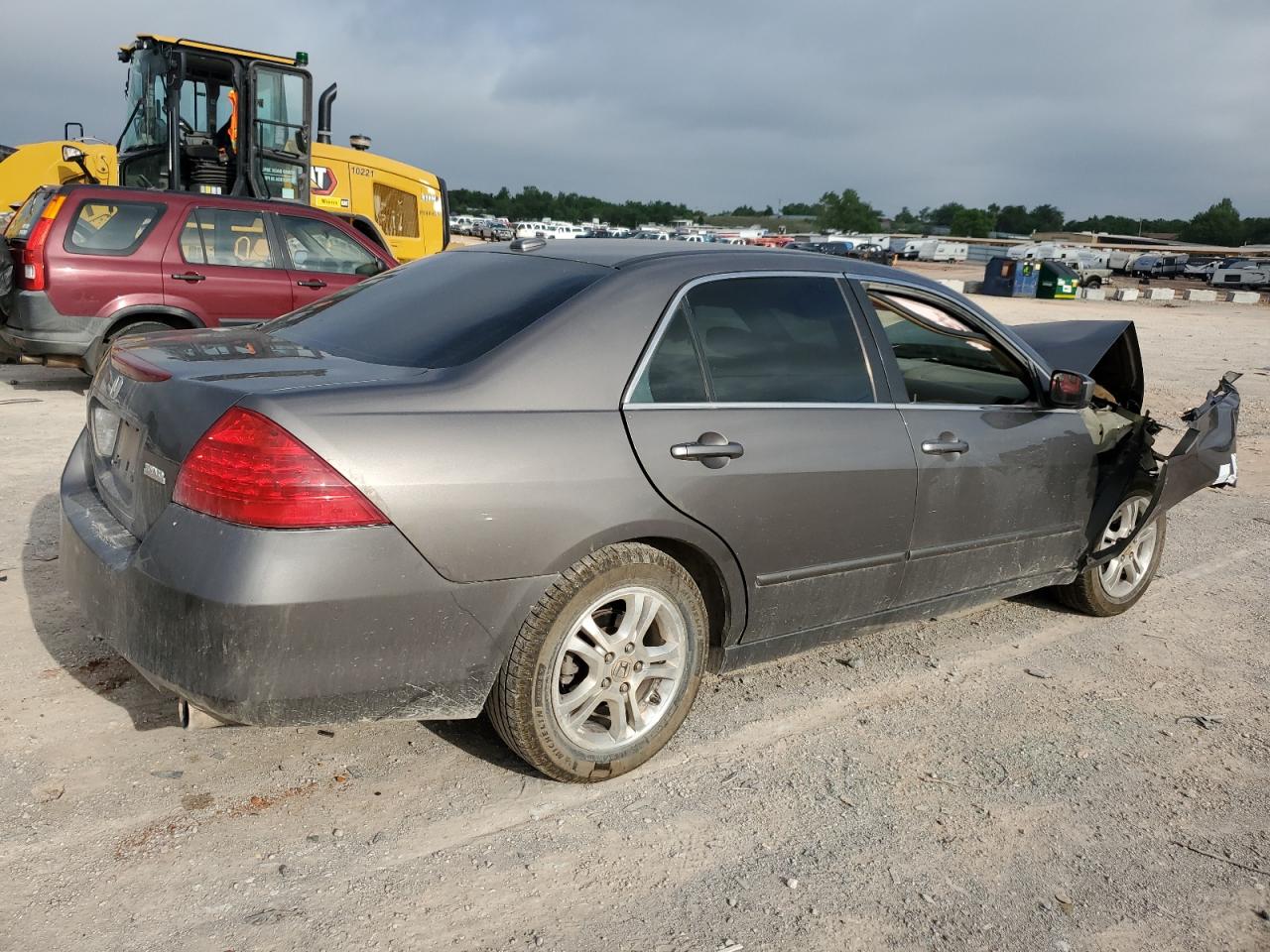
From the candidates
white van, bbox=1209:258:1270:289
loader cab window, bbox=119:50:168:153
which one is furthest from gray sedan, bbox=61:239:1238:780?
white van, bbox=1209:258:1270:289

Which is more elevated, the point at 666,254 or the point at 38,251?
the point at 666,254

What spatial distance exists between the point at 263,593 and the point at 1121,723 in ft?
10.3

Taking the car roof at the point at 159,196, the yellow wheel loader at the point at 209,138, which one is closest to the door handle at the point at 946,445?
the car roof at the point at 159,196

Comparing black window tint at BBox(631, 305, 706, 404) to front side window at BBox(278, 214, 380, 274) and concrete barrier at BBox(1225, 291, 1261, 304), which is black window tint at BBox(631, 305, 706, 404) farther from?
concrete barrier at BBox(1225, 291, 1261, 304)

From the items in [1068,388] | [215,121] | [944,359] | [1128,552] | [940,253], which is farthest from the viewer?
[940,253]

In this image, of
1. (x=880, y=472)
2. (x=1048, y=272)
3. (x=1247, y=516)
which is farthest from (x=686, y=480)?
(x=1048, y=272)

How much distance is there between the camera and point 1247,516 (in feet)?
24.3

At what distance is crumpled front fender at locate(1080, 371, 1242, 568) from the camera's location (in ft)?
16.0

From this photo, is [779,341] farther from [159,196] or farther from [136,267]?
[159,196]

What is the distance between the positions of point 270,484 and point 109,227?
23.5 feet

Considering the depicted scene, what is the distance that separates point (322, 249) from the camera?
32.2 feet

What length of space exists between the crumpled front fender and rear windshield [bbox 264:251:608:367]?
2.73 meters

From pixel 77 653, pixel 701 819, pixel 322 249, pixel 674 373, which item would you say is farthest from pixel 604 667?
pixel 322 249

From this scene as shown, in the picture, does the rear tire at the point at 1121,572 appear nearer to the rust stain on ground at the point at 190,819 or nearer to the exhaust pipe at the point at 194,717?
the rust stain on ground at the point at 190,819
